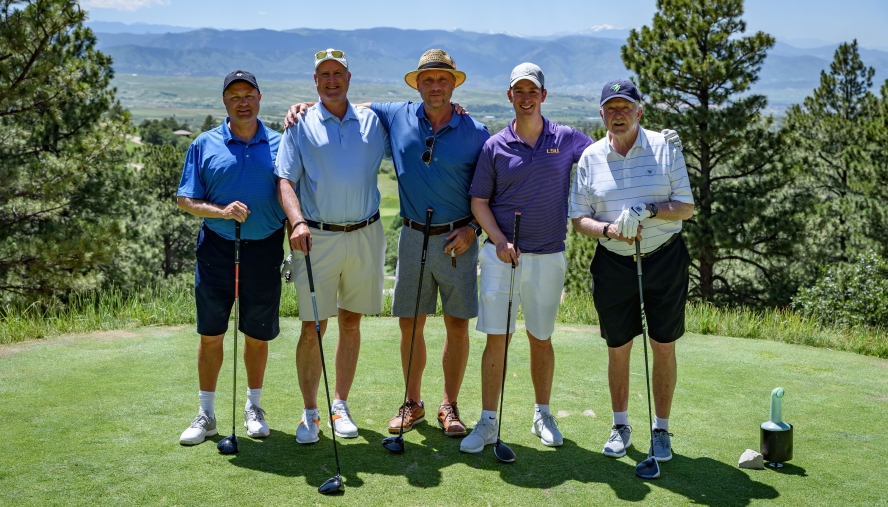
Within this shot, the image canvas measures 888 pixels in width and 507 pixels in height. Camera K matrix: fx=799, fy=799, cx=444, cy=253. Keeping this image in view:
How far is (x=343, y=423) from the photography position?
4645mm

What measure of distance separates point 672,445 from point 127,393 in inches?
135

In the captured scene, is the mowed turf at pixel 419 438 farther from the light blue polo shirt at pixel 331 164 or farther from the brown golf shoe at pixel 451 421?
the light blue polo shirt at pixel 331 164

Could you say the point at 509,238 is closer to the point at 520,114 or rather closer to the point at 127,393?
the point at 520,114

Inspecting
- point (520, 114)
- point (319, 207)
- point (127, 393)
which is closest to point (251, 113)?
point (319, 207)

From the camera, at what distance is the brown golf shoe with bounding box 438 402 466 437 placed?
4.65 m

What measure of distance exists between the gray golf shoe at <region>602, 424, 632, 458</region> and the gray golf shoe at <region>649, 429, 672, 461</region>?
0.56 feet

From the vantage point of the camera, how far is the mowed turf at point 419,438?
3.78m

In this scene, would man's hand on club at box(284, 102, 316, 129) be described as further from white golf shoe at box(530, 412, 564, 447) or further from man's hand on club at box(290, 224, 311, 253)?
white golf shoe at box(530, 412, 564, 447)

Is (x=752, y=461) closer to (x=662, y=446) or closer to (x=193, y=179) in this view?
(x=662, y=446)

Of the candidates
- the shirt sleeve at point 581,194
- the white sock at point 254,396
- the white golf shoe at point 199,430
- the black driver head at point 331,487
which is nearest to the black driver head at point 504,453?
the black driver head at point 331,487

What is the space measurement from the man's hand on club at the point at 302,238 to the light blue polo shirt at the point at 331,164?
24 centimetres

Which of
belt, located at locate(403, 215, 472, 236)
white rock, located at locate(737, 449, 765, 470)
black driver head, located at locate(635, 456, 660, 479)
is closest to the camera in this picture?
black driver head, located at locate(635, 456, 660, 479)

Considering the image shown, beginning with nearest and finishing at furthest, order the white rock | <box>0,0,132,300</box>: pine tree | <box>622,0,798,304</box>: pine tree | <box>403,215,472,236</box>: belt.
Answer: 1. the white rock
2. <box>403,215,472,236</box>: belt
3. <box>0,0,132,300</box>: pine tree
4. <box>622,0,798,304</box>: pine tree

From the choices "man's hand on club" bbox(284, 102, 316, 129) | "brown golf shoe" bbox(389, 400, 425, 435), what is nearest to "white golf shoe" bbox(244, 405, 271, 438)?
"brown golf shoe" bbox(389, 400, 425, 435)
